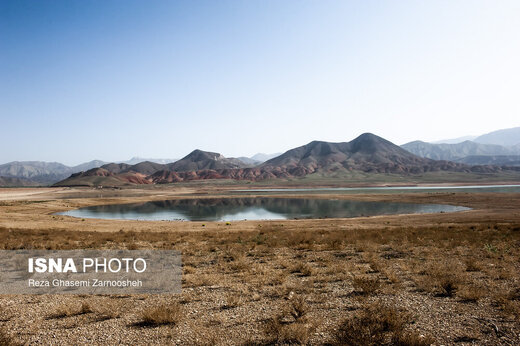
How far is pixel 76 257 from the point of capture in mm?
15703

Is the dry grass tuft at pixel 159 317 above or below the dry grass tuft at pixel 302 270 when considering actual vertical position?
above

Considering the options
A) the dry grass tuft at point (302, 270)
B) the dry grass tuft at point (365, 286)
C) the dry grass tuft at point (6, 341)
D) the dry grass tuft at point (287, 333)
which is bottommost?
the dry grass tuft at point (302, 270)

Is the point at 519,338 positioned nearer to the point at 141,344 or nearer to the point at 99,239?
the point at 141,344

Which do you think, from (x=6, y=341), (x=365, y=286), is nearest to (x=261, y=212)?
(x=365, y=286)

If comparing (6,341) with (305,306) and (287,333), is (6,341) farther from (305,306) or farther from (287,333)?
(305,306)

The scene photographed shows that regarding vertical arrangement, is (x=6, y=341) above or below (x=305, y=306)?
above

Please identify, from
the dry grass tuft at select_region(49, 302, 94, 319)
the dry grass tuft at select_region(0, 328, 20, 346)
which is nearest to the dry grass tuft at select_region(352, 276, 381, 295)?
the dry grass tuft at select_region(49, 302, 94, 319)

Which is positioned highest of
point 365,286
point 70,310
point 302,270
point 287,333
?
point 70,310

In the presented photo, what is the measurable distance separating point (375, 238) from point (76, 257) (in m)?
19.9

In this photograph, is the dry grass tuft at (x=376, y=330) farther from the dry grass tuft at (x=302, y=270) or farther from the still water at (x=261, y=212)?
the still water at (x=261, y=212)

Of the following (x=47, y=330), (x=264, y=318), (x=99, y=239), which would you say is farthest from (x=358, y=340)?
(x=99, y=239)

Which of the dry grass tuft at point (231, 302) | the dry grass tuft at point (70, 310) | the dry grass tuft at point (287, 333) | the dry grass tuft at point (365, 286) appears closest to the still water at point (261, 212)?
the dry grass tuft at point (365, 286)

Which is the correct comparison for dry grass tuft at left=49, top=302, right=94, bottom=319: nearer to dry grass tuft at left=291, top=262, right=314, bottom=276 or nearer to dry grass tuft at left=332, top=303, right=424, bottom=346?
dry grass tuft at left=332, top=303, right=424, bottom=346

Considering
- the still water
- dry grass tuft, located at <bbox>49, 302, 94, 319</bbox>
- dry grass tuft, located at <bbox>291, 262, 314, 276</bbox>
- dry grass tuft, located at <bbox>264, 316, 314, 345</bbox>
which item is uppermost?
dry grass tuft, located at <bbox>49, 302, 94, 319</bbox>
